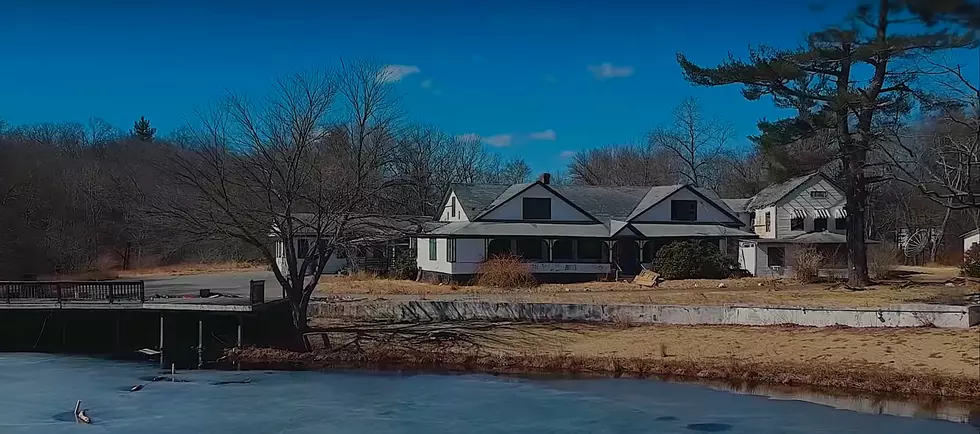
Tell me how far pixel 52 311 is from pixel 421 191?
3568 centimetres

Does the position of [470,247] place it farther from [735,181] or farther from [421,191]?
[735,181]

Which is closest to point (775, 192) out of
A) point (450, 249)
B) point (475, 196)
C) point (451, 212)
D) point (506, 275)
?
point (475, 196)

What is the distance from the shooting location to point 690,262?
37.3 m

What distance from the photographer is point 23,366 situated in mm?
23250

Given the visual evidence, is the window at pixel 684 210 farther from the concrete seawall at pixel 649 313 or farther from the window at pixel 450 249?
the concrete seawall at pixel 649 313

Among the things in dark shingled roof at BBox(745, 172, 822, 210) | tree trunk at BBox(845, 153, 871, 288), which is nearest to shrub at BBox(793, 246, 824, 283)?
tree trunk at BBox(845, 153, 871, 288)

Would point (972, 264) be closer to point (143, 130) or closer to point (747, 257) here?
point (747, 257)

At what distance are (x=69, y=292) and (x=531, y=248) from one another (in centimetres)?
1914

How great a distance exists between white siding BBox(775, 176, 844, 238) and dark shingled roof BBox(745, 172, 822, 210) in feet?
1.22

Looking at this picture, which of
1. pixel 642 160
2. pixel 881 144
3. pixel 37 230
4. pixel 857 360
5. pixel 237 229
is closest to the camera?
pixel 857 360

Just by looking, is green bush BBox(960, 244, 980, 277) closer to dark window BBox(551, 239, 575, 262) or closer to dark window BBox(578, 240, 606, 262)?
dark window BBox(578, 240, 606, 262)

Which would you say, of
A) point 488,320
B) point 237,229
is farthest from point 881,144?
point 237,229

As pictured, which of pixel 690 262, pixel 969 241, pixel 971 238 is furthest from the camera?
pixel 969 241

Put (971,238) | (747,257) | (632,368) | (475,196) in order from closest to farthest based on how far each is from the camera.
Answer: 1. (632,368)
2. (475,196)
3. (747,257)
4. (971,238)
